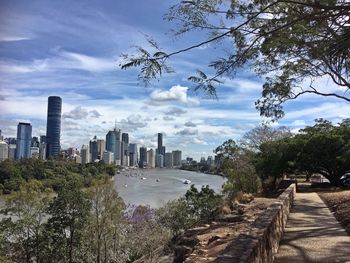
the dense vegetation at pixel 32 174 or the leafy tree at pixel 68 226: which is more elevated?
the dense vegetation at pixel 32 174

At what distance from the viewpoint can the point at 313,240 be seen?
1066 cm

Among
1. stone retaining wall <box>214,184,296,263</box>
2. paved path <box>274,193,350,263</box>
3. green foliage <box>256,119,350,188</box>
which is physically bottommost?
paved path <box>274,193,350,263</box>

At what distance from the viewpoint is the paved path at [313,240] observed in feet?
29.0

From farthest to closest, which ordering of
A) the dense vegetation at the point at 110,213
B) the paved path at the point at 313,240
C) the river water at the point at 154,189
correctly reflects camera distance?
the river water at the point at 154,189
the dense vegetation at the point at 110,213
the paved path at the point at 313,240

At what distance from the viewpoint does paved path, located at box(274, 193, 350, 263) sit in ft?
29.0

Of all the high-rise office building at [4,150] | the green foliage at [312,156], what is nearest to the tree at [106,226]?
the green foliage at [312,156]

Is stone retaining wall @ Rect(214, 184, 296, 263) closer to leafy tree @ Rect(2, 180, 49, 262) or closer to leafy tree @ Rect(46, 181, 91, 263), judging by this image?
leafy tree @ Rect(46, 181, 91, 263)

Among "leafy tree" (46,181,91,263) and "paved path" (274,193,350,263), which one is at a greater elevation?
"paved path" (274,193,350,263)

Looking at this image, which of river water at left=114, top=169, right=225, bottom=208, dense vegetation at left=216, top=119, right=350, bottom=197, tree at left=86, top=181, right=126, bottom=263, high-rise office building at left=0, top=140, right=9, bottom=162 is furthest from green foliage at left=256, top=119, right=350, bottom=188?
high-rise office building at left=0, top=140, right=9, bottom=162

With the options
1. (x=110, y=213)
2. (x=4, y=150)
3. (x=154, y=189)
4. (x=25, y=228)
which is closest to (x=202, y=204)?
(x=110, y=213)

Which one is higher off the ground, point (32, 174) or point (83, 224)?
point (32, 174)

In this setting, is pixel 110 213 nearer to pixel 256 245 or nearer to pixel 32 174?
Answer: pixel 256 245

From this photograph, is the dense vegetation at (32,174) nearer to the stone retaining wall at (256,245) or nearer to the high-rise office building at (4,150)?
the high-rise office building at (4,150)

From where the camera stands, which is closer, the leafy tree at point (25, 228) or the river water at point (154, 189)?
the leafy tree at point (25, 228)
